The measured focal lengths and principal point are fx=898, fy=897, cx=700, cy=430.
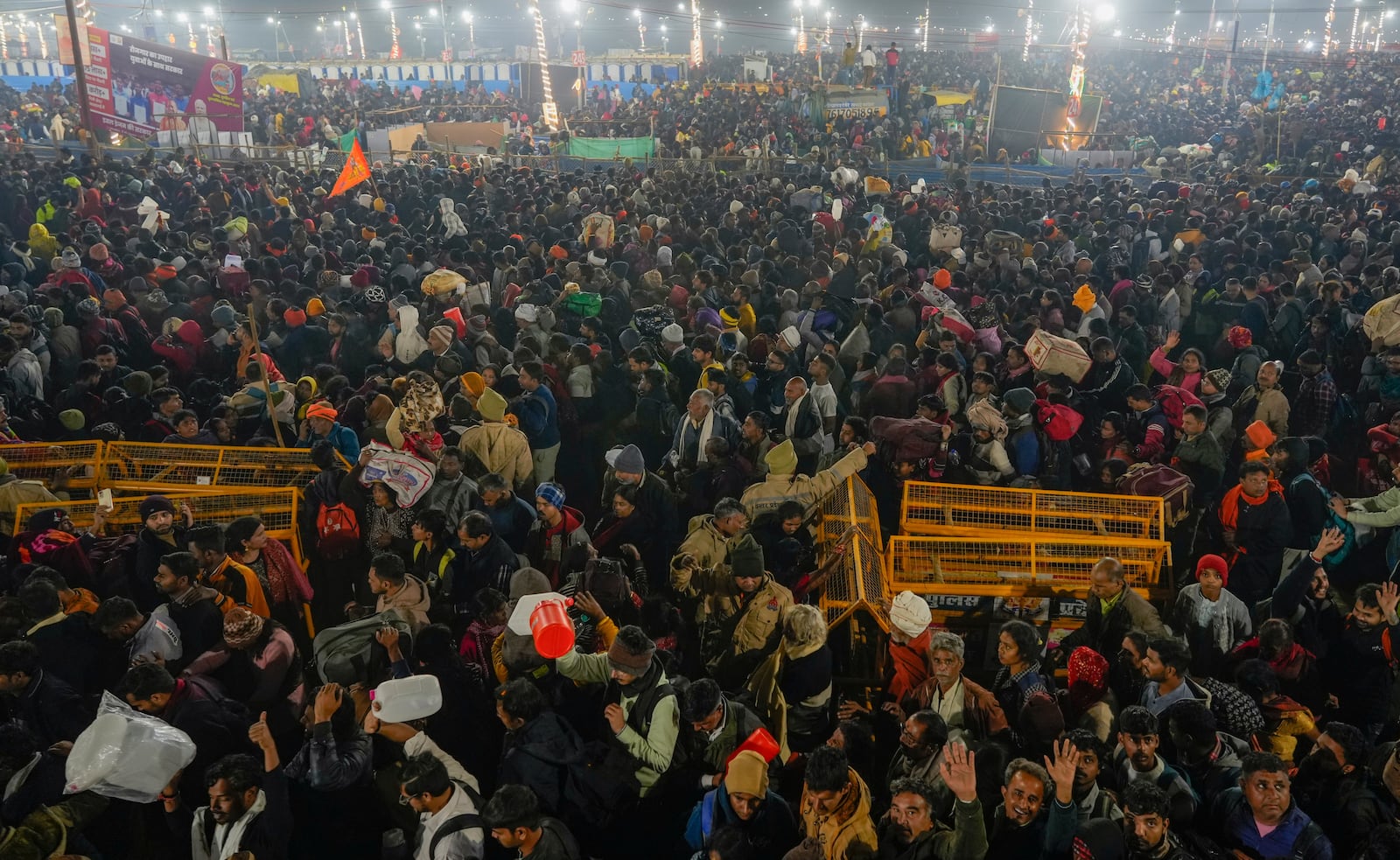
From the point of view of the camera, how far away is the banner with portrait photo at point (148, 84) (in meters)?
18.0

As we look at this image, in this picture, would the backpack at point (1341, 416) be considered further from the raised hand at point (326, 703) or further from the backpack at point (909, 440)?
the raised hand at point (326, 703)

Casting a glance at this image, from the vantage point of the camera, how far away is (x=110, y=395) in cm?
702

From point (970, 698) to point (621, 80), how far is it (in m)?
45.3

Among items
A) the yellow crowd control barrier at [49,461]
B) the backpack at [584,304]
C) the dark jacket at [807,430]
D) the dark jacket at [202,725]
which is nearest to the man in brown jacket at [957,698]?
the dark jacket at [807,430]

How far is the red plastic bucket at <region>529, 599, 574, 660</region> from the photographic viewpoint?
13.0ft

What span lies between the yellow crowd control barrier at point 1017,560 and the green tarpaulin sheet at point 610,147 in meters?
21.9

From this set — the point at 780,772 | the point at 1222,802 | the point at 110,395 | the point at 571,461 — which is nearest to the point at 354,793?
the point at 780,772

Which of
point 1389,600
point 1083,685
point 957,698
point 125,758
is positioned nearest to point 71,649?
point 125,758

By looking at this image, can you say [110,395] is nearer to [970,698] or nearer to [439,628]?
[439,628]

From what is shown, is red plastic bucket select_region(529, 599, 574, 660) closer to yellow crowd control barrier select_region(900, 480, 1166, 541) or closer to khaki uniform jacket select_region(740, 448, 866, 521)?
khaki uniform jacket select_region(740, 448, 866, 521)

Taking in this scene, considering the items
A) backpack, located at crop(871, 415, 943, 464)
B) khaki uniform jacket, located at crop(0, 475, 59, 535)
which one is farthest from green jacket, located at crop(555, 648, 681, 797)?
khaki uniform jacket, located at crop(0, 475, 59, 535)

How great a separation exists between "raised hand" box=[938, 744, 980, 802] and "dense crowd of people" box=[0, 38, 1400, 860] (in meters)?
0.02

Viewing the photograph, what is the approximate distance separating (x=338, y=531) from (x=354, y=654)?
5.95ft

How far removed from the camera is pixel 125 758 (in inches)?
133
